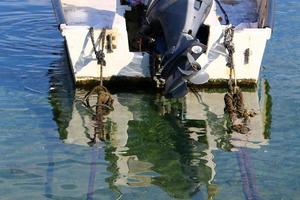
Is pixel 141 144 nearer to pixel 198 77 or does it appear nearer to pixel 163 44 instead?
pixel 198 77

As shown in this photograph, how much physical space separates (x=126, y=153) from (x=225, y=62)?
2.18 m

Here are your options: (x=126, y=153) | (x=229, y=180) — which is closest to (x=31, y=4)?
(x=126, y=153)

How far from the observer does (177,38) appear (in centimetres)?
752

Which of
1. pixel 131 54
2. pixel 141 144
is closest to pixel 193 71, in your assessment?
pixel 141 144

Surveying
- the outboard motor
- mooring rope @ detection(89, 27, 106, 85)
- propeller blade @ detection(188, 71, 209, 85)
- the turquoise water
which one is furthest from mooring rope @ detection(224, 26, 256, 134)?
mooring rope @ detection(89, 27, 106, 85)

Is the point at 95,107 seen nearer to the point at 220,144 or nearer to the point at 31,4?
the point at 220,144

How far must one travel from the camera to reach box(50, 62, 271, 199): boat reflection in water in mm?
6395

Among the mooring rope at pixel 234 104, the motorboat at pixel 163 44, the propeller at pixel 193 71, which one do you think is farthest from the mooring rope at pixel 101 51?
the mooring rope at pixel 234 104

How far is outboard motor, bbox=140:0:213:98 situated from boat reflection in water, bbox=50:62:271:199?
444 mm

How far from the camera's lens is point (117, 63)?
831 centimetres

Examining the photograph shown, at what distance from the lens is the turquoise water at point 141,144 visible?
6.20m

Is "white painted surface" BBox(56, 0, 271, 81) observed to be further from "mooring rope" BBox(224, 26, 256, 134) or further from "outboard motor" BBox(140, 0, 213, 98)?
"outboard motor" BBox(140, 0, 213, 98)

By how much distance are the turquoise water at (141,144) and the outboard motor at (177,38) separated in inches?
22.1

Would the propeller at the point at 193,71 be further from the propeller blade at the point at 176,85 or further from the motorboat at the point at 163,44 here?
the motorboat at the point at 163,44
